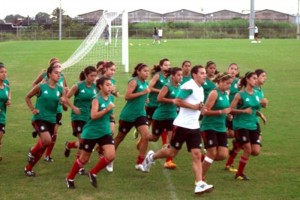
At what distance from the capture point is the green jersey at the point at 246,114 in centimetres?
927

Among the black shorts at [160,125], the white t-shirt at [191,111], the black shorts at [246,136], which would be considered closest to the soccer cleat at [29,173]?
the black shorts at [160,125]

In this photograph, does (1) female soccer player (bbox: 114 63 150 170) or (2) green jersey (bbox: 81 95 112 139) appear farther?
(1) female soccer player (bbox: 114 63 150 170)

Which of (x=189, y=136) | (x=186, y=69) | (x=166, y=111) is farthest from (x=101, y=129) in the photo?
(x=186, y=69)

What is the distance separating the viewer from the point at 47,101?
9656mm

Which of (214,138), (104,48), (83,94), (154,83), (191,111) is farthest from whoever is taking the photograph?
(104,48)

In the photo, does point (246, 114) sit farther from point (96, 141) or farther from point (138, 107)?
point (96, 141)

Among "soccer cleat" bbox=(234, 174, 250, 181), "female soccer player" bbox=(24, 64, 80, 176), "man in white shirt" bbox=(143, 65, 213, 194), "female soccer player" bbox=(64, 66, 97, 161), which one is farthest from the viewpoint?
"female soccer player" bbox=(64, 66, 97, 161)

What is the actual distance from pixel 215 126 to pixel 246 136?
610 millimetres

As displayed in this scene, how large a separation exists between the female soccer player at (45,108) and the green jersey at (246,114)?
2649 millimetres

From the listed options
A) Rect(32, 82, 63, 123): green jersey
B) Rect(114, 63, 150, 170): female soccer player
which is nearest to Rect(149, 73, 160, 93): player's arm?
Rect(114, 63, 150, 170): female soccer player

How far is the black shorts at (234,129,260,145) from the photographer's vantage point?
9242mm

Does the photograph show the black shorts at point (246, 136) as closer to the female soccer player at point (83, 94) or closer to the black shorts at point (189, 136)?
the black shorts at point (189, 136)

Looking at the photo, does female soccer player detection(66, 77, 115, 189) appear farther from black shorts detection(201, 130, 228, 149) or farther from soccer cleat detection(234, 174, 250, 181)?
soccer cleat detection(234, 174, 250, 181)

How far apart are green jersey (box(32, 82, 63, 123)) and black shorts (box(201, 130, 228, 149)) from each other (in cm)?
254
